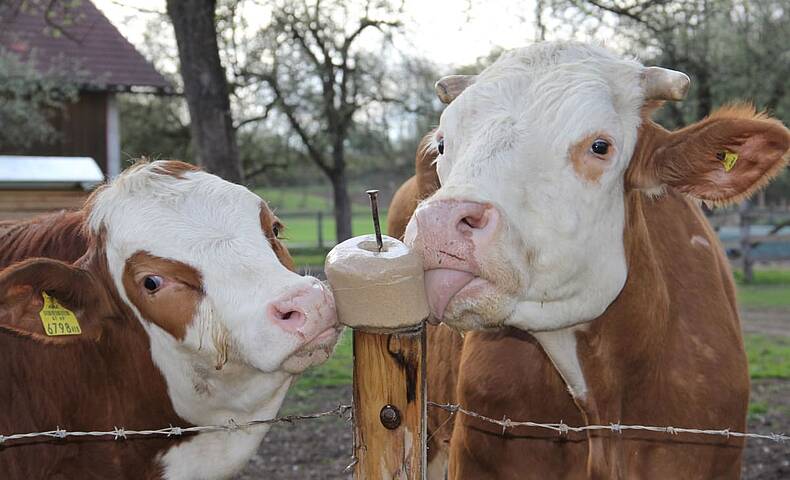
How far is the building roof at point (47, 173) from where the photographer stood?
11.9 metres

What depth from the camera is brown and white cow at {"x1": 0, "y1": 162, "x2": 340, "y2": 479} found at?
3023 mm

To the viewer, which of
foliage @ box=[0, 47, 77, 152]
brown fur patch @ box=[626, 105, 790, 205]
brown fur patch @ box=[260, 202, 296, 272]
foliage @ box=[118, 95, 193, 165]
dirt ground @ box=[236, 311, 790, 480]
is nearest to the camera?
brown fur patch @ box=[626, 105, 790, 205]

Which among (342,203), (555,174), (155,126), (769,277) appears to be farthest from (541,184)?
(155,126)

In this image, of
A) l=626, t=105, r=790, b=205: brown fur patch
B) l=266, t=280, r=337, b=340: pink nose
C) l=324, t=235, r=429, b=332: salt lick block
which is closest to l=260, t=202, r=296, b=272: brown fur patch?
l=266, t=280, r=337, b=340: pink nose

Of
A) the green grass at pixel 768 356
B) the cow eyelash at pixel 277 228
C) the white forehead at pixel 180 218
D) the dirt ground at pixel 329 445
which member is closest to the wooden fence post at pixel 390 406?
the white forehead at pixel 180 218

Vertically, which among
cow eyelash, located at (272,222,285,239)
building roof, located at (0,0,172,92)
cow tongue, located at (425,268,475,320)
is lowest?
cow tongue, located at (425,268,475,320)

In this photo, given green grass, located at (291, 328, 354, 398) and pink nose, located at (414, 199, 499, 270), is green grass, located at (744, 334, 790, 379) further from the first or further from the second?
pink nose, located at (414, 199, 499, 270)

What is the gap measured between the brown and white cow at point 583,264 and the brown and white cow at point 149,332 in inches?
26.1

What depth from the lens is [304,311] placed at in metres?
2.81

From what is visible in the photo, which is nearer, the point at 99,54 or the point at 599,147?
the point at 599,147

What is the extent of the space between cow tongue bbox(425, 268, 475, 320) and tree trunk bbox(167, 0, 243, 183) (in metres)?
5.26

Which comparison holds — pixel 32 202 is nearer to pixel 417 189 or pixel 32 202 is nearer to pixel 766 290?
pixel 417 189

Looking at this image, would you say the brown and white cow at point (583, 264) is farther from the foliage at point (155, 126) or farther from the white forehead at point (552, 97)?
the foliage at point (155, 126)

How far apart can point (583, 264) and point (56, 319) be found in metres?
1.85
